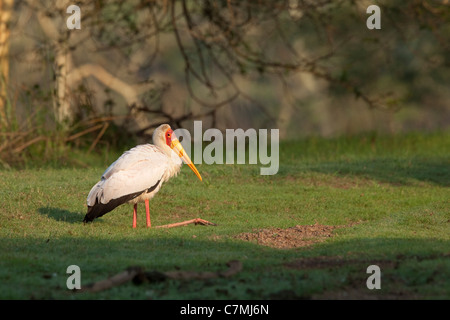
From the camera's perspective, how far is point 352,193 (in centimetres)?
973

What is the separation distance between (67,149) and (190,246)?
6.03 metres

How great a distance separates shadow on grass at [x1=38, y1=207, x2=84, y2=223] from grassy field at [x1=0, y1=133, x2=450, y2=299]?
0.06 feet

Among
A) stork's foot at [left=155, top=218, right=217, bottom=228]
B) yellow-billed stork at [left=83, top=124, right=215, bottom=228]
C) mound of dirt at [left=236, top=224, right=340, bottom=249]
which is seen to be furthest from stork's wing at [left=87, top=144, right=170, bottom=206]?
mound of dirt at [left=236, top=224, right=340, bottom=249]

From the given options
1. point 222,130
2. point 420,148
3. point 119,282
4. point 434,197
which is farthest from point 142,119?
point 119,282

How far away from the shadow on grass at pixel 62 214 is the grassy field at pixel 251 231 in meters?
0.02

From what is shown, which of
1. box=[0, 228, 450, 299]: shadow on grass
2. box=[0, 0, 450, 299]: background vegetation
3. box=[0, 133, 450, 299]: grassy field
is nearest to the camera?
box=[0, 228, 450, 299]: shadow on grass

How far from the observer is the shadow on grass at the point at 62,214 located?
804cm

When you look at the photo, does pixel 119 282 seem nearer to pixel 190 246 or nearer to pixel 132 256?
pixel 132 256

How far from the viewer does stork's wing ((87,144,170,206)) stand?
7496 mm

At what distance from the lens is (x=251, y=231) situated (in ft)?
24.1

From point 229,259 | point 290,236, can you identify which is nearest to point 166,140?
point 290,236

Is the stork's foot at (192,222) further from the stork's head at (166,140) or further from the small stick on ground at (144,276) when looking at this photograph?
the small stick on ground at (144,276)

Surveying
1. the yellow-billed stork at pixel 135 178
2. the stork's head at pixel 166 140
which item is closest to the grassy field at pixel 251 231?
the yellow-billed stork at pixel 135 178

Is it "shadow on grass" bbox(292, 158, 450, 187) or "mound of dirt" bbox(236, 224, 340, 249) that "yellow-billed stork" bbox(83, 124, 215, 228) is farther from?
"shadow on grass" bbox(292, 158, 450, 187)
